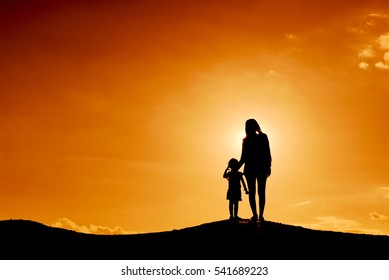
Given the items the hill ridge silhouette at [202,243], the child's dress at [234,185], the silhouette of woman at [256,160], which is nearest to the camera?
the hill ridge silhouette at [202,243]

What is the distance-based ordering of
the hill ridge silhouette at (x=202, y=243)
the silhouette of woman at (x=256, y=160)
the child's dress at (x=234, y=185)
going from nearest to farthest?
the hill ridge silhouette at (x=202, y=243) → the silhouette of woman at (x=256, y=160) → the child's dress at (x=234, y=185)

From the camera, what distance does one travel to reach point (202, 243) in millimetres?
14891

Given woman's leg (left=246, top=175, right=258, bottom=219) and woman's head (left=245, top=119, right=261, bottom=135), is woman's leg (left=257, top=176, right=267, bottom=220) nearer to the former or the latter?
woman's leg (left=246, top=175, right=258, bottom=219)

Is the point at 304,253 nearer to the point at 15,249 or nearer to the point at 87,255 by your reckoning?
the point at 87,255

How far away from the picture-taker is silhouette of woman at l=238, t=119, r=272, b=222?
16.0 meters

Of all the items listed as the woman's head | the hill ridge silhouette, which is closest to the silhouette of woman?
the woman's head

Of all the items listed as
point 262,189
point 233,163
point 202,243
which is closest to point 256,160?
point 262,189

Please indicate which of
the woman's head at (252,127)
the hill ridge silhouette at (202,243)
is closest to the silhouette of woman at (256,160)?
the woman's head at (252,127)

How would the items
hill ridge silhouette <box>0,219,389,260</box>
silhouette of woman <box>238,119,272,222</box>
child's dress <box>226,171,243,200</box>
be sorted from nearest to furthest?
1. hill ridge silhouette <box>0,219,389,260</box>
2. silhouette of woman <box>238,119,272,222</box>
3. child's dress <box>226,171,243,200</box>

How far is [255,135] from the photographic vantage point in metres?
16.1

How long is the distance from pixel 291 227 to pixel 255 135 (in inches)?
152

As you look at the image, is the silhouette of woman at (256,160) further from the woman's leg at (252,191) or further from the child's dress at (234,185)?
the child's dress at (234,185)

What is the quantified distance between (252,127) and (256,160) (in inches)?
42.6

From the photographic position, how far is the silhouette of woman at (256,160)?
15984mm
